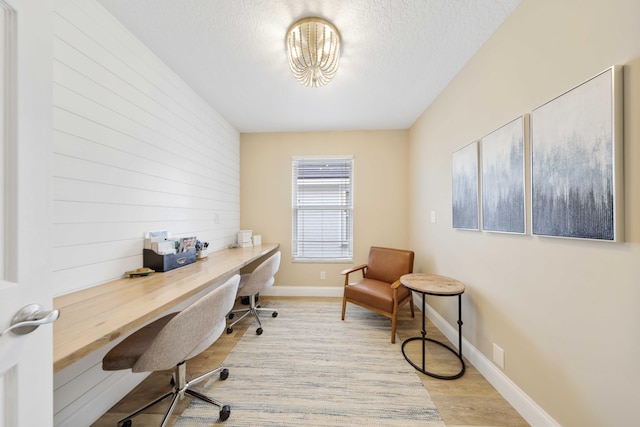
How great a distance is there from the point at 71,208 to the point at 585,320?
2591mm

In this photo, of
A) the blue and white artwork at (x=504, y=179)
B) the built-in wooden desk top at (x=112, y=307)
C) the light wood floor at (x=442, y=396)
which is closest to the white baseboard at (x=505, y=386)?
the light wood floor at (x=442, y=396)

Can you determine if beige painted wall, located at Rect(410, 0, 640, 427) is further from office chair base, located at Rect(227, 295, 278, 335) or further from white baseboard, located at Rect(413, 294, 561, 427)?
office chair base, located at Rect(227, 295, 278, 335)

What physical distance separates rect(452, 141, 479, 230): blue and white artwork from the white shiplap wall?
2496 mm

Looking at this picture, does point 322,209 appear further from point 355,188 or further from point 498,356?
point 498,356

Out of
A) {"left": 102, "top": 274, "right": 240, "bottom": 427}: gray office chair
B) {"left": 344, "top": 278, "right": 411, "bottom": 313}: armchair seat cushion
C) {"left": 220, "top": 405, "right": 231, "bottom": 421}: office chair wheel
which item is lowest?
{"left": 220, "top": 405, "right": 231, "bottom": 421}: office chair wheel

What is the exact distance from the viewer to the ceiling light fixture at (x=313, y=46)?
1460 millimetres

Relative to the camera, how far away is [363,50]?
1690 millimetres

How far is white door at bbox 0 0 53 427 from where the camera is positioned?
56cm

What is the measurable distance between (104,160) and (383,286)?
102 inches

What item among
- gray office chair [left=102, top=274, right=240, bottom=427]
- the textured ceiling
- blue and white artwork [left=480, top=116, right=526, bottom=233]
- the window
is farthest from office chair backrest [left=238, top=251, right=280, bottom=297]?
blue and white artwork [left=480, top=116, right=526, bottom=233]

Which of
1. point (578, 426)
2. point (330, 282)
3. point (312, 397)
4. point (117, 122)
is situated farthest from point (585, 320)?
point (117, 122)

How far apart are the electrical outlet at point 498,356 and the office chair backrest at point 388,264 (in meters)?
1.05

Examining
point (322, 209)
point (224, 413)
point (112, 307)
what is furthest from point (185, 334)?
point (322, 209)

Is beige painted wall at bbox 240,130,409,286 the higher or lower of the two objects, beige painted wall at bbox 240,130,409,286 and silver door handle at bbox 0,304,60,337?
the higher
